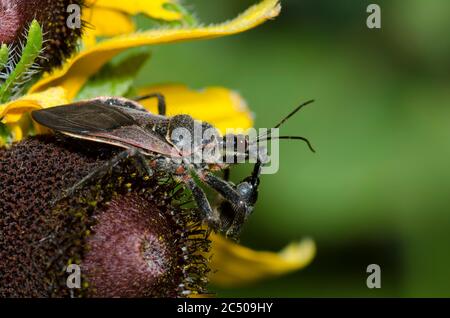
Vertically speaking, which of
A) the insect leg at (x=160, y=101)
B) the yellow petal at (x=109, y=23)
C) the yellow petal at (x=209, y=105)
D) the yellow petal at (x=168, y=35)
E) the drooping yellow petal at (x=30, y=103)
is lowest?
the drooping yellow petal at (x=30, y=103)

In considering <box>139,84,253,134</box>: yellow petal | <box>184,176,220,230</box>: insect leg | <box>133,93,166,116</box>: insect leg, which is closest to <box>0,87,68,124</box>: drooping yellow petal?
<box>133,93,166,116</box>: insect leg

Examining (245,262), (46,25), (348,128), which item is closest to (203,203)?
(46,25)

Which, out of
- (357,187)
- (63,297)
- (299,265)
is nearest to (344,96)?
(357,187)

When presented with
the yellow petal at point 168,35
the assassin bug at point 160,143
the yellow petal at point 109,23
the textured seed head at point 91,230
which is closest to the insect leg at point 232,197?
the assassin bug at point 160,143

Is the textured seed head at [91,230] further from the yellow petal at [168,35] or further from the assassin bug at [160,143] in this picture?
the yellow petal at [168,35]

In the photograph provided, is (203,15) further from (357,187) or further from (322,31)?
(357,187)

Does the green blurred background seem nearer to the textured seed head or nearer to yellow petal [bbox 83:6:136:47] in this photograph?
yellow petal [bbox 83:6:136:47]

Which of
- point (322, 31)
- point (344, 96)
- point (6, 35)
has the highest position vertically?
point (322, 31)
